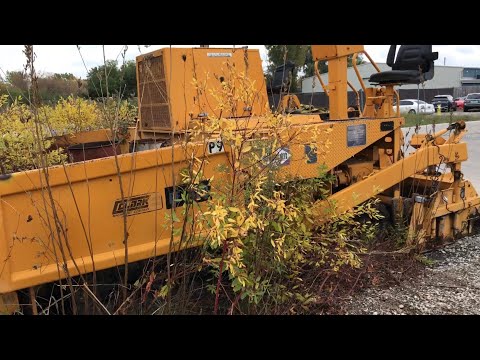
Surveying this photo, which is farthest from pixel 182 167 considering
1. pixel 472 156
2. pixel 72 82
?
pixel 472 156

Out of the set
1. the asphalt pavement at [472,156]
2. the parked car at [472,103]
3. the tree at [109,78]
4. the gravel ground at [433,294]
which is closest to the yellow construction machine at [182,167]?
the tree at [109,78]

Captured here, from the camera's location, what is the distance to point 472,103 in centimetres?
3344

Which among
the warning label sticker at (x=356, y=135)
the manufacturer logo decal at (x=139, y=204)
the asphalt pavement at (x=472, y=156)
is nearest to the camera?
the manufacturer logo decal at (x=139, y=204)

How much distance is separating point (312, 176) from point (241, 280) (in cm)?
167

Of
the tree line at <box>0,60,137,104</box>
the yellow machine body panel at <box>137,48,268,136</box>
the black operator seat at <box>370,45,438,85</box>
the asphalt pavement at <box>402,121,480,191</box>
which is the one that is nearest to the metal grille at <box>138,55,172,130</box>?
the yellow machine body panel at <box>137,48,268,136</box>

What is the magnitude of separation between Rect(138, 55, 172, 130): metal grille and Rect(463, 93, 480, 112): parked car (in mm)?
33990

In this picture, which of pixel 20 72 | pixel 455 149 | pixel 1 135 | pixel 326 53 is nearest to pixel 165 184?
pixel 20 72

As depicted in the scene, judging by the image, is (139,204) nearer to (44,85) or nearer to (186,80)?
(44,85)

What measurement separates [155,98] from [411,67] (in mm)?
2872

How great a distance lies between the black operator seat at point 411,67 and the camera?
15.7 ft

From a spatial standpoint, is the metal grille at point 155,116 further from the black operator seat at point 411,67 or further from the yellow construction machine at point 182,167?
the black operator seat at point 411,67

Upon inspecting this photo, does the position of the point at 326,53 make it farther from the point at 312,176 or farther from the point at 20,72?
the point at 20,72

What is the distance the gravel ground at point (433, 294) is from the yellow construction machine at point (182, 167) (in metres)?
0.46

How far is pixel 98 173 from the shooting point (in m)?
3.19
